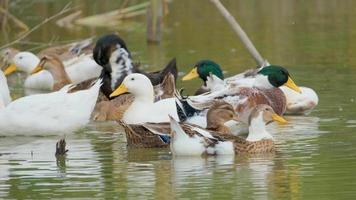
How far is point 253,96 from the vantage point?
13.0m

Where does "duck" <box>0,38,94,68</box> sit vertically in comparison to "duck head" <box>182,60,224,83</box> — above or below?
above

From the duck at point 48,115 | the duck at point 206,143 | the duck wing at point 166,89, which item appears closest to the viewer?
the duck at point 206,143

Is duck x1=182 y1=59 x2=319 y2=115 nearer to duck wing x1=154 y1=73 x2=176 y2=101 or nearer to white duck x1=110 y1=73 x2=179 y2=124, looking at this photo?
duck wing x1=154 y1=73 x2=176 y2=101

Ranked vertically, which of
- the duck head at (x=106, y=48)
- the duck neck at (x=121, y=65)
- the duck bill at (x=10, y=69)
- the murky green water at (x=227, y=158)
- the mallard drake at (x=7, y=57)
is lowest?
the murky green water at (x=227, y=158)

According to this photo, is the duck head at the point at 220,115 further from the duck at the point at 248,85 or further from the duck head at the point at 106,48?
the duck head at the point at 106,48

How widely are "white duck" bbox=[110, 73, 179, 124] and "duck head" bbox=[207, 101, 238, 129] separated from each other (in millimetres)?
659

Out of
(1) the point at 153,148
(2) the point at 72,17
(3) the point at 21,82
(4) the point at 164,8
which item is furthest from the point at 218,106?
(2) the point at 72,17

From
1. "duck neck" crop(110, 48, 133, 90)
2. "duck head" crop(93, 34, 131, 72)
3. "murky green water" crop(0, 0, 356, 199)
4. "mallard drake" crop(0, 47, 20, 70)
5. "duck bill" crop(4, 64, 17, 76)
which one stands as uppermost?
"mallard drake" crop(0, 47, 20, 70)

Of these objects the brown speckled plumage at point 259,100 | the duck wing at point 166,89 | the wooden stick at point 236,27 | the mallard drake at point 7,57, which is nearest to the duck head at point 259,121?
the brown speckled plumage at point 259,100

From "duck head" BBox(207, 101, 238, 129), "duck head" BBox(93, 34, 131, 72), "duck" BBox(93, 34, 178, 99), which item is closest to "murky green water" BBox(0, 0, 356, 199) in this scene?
"duck head" BBox(207, 101, 238, 129)

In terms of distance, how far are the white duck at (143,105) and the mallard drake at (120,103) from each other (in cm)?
101

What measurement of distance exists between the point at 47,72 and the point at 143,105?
477cm

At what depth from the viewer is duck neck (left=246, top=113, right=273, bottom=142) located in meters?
11.4

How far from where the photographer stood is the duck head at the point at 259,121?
11414mm
